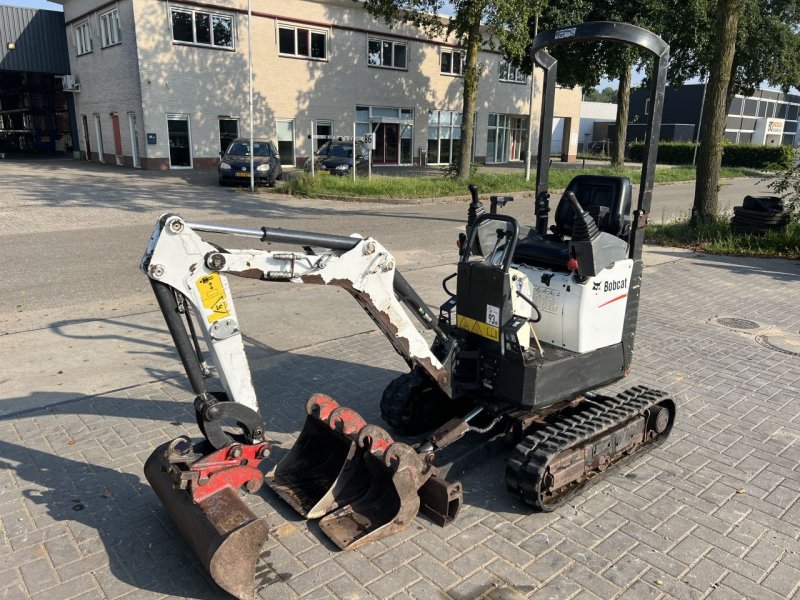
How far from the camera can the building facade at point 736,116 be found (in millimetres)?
58062

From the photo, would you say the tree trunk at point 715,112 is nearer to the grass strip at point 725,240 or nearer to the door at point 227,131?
the grass strip at point 725,240

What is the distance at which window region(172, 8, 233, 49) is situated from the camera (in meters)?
26.2

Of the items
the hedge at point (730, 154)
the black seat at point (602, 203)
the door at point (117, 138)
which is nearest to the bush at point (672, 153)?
the hedge at point (730, 154)

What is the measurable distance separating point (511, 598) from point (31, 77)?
151ft

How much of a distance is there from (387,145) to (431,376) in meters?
30.9

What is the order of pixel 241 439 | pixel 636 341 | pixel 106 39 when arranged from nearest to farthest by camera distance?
1. pixel 241 439
2. pixel 636 341
3. pixel 106 39

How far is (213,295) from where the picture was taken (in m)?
3.39

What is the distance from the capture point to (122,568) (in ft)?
11.5

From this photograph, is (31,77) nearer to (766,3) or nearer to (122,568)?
(766,3)

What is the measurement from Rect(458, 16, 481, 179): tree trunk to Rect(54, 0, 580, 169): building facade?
33.6 ft

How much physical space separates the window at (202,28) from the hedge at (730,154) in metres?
27.1

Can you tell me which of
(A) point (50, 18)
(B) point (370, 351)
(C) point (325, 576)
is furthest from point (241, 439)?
(A) point (50, 18)

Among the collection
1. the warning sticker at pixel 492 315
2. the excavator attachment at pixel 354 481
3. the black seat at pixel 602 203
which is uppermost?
the black seat at pixel 602 203

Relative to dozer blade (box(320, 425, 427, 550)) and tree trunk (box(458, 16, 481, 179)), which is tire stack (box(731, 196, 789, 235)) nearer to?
tree trunk (box(458, 16, 481, 179))
